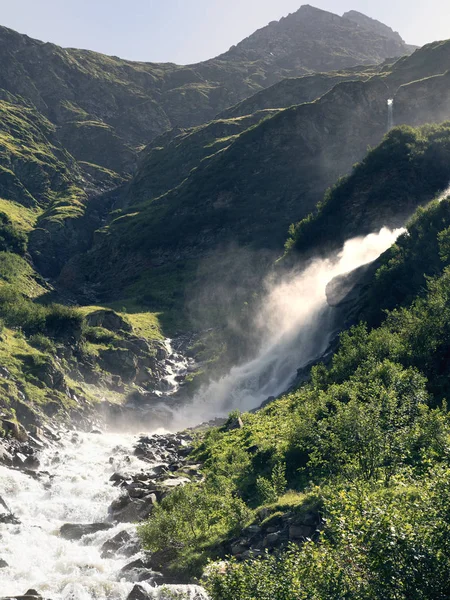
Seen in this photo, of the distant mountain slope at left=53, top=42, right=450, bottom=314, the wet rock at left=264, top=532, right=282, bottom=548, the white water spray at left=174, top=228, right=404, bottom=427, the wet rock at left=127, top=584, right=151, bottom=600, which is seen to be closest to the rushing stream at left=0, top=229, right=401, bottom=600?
the white water spray at left=174, top=228, right=404, bottom=427

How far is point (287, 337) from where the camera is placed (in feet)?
351

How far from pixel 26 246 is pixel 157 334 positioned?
241 ft

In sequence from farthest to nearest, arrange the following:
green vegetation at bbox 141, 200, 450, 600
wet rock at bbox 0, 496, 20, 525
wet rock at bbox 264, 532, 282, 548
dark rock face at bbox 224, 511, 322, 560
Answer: wet rock at bbox 0, 496, 20, 525, wet rock at bbox 264, 532, 282, 548, dark rock face at bbox 224, 511, 322, 560, green vegetation at bbox 141, 200, 450, 600

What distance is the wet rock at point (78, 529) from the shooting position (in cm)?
4031

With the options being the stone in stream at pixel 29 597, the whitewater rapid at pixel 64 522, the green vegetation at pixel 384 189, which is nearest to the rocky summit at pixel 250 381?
the whitewater rapid at pixel 64 522

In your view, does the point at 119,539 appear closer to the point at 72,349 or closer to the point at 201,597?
the point at 201,597

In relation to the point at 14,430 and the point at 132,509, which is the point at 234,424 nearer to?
the point at 132,509

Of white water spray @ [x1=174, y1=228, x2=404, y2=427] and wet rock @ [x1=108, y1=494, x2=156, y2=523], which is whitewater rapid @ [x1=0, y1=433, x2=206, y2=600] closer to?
wet rock @ [x1=108, y1=494, x2=156, y2=523]

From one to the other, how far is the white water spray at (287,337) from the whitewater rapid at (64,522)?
3151 cm

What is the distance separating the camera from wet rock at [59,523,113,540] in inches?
1587

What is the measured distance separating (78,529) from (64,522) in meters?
3.25

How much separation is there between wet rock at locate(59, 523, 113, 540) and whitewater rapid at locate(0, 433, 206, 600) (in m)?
0.63

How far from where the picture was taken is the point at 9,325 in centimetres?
9150

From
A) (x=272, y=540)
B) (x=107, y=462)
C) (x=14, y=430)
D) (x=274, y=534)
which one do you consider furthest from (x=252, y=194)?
(x=272, y=540)
